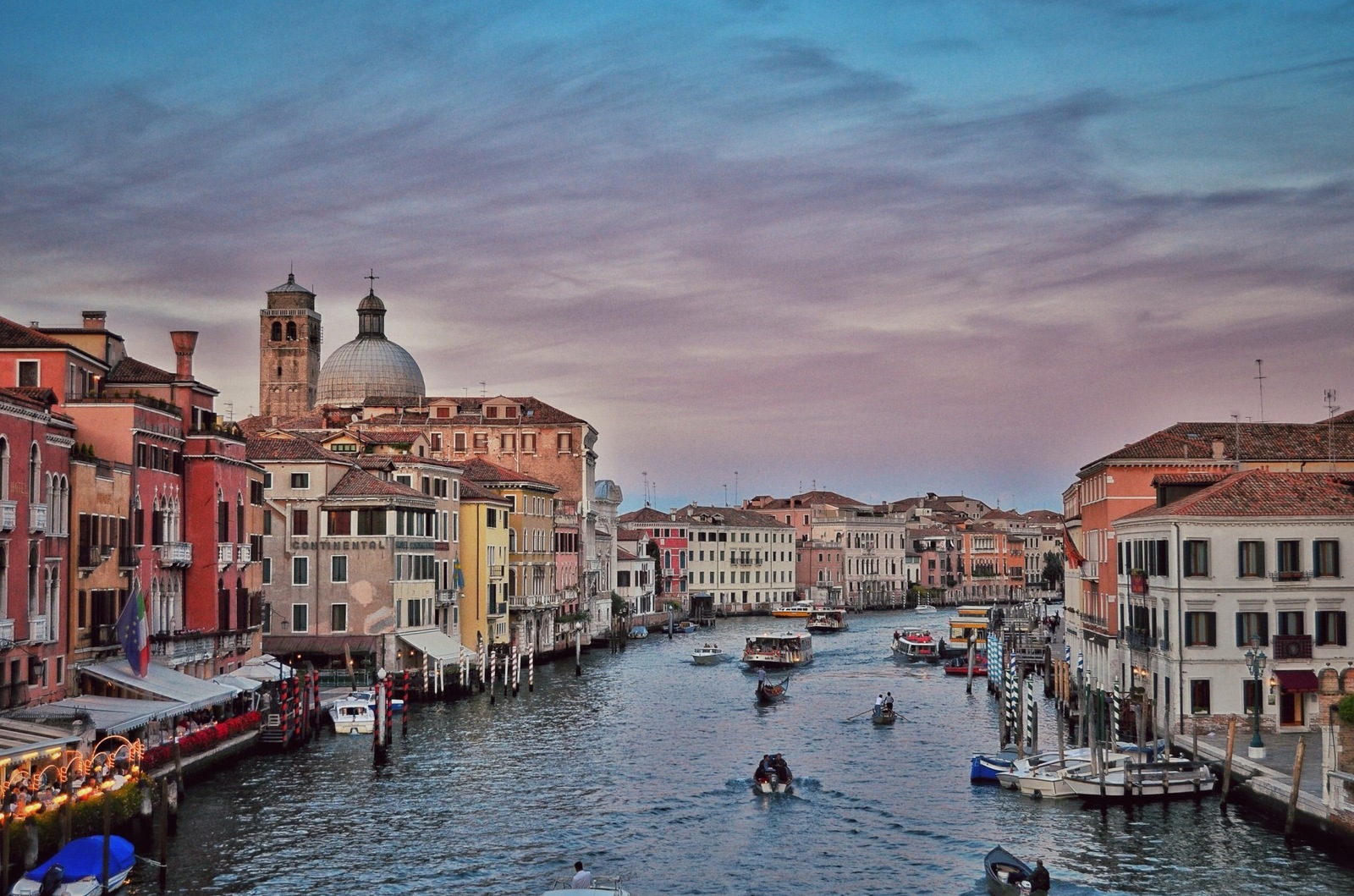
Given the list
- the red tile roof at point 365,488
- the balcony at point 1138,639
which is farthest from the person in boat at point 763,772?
the red tile roof at point 365,488

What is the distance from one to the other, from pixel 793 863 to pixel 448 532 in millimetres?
36446

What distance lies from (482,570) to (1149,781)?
38043mm

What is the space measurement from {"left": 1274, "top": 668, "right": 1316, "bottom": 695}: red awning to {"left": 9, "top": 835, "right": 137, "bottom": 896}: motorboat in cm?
2367

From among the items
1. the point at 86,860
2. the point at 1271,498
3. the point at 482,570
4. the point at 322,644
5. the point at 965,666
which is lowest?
the point at 965,666

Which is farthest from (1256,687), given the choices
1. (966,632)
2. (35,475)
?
(966,632)

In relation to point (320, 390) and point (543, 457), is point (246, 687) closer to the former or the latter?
point (543, 457)

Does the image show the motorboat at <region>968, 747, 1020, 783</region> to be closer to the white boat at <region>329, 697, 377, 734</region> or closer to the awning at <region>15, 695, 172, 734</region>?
the white boat at <region>329, 697, 377, 734</region>

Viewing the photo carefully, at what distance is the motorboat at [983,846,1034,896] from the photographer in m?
25.7

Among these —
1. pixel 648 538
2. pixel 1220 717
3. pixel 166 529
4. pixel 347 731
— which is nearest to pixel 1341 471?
pixel 1220 717

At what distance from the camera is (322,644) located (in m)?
54.6

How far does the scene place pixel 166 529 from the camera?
3906 centimetres

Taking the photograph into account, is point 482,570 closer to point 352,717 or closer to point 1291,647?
point 352,717

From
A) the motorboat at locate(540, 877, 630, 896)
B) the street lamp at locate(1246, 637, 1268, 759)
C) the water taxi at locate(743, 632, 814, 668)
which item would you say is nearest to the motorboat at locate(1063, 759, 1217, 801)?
the street lamp at locate(1246, 637, 1268, 759)

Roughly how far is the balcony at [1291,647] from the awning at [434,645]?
94.2 feet
